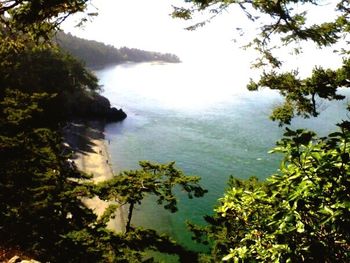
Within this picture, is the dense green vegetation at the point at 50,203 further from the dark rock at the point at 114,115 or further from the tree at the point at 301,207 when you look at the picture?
the dark rock at the point at 114,115

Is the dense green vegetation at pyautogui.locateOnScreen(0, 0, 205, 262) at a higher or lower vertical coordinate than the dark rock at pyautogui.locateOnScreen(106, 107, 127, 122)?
higher

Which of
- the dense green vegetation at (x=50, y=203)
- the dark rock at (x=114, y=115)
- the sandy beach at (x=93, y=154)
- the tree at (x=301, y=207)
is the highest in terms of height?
the tree at (x=301, y=207)

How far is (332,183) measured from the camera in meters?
3.33

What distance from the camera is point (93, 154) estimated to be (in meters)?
49.8

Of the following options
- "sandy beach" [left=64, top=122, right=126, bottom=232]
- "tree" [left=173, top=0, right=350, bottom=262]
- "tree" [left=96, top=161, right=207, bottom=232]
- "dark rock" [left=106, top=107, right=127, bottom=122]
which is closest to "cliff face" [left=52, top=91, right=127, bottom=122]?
"dark rock" [left=106, top=107, right=127, bottom=122]

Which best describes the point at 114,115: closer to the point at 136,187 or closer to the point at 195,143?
the point at 195,143

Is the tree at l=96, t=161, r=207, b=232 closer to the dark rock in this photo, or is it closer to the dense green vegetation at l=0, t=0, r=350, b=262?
the dense green vegetation at l=0, t=0, r=350, b=262

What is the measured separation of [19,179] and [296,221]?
1389 cm

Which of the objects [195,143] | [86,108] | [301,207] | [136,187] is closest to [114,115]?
[86,108]

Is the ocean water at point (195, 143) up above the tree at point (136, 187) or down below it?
below

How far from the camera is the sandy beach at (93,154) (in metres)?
33.5

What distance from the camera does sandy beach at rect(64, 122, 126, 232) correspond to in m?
33.5

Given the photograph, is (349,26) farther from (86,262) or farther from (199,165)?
(199,165)

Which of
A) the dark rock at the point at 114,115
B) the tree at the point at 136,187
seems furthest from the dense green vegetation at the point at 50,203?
the dark rock at the point at 114,115
